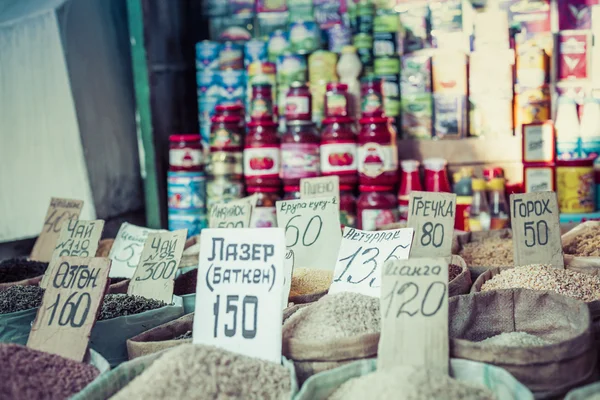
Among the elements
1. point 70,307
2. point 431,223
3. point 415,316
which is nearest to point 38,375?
point 70,307

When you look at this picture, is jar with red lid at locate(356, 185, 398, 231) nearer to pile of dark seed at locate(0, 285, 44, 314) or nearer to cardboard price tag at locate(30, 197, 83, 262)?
cardboard price tag at locate(30, 197, 83, 262)

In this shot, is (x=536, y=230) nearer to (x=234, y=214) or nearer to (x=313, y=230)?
(x=313, y=230)

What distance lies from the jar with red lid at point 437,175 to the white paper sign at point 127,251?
1306 millimetres

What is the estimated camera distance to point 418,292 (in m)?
1.16

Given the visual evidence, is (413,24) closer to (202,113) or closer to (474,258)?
(202,113)

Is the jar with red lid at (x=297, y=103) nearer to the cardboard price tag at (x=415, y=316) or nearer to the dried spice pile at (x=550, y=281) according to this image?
the dried spice pile at (x=550, y=281)

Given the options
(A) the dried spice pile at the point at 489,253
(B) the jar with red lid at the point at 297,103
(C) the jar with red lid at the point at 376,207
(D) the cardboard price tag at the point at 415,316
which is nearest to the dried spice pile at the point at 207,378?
(D) the cardboard price tag at the point at 415,316

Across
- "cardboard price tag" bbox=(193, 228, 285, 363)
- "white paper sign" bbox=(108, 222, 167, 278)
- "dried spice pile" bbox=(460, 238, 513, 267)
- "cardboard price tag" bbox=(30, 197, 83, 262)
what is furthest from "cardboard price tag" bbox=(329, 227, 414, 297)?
"cardboard price tag" bbox=(30, 197, 83, 262)

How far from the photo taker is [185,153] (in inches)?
120

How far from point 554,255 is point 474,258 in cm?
36

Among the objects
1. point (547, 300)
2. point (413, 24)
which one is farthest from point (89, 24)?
point (547, 300)

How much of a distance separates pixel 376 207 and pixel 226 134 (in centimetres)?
77

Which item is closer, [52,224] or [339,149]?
[52,224]

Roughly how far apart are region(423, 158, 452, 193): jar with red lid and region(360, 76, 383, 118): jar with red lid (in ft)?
1.04
